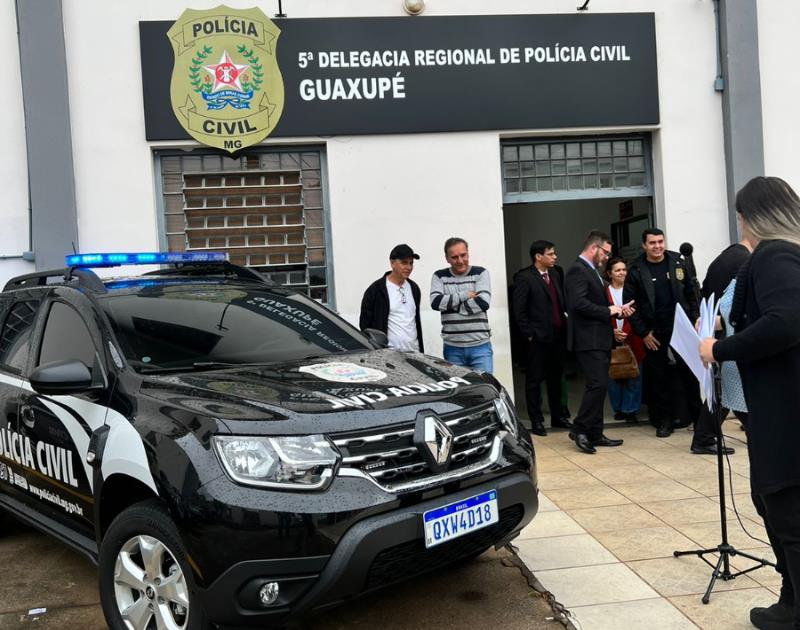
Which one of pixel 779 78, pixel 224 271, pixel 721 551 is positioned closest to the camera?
pixel 721 551

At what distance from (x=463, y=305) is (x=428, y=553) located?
401 centimetres

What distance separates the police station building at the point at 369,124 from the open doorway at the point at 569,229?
1.05 m

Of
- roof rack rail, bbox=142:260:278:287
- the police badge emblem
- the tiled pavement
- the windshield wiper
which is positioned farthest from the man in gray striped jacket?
the windshield wiper

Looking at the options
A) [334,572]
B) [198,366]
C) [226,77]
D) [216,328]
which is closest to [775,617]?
[334,572]

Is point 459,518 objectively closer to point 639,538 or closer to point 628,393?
point 639,538

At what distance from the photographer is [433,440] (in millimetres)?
2883

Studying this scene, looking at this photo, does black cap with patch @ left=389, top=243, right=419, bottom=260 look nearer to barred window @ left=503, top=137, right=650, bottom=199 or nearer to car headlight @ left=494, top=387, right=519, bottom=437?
barred window @ left=503, top=137, right=650, bottom=199

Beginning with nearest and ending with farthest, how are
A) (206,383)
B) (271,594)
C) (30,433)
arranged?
(271,594) → (206,383) → (30,433)

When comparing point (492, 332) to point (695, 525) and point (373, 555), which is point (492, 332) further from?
point (373, 555)

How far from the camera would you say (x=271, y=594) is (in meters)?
2.55

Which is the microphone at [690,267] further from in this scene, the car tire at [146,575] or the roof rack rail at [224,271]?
the car tire at [146,575]

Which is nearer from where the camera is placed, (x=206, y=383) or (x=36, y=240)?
(x=206, y=383)

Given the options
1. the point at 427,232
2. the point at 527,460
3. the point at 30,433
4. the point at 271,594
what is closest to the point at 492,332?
the point at 427,232

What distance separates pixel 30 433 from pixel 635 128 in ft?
21.2
